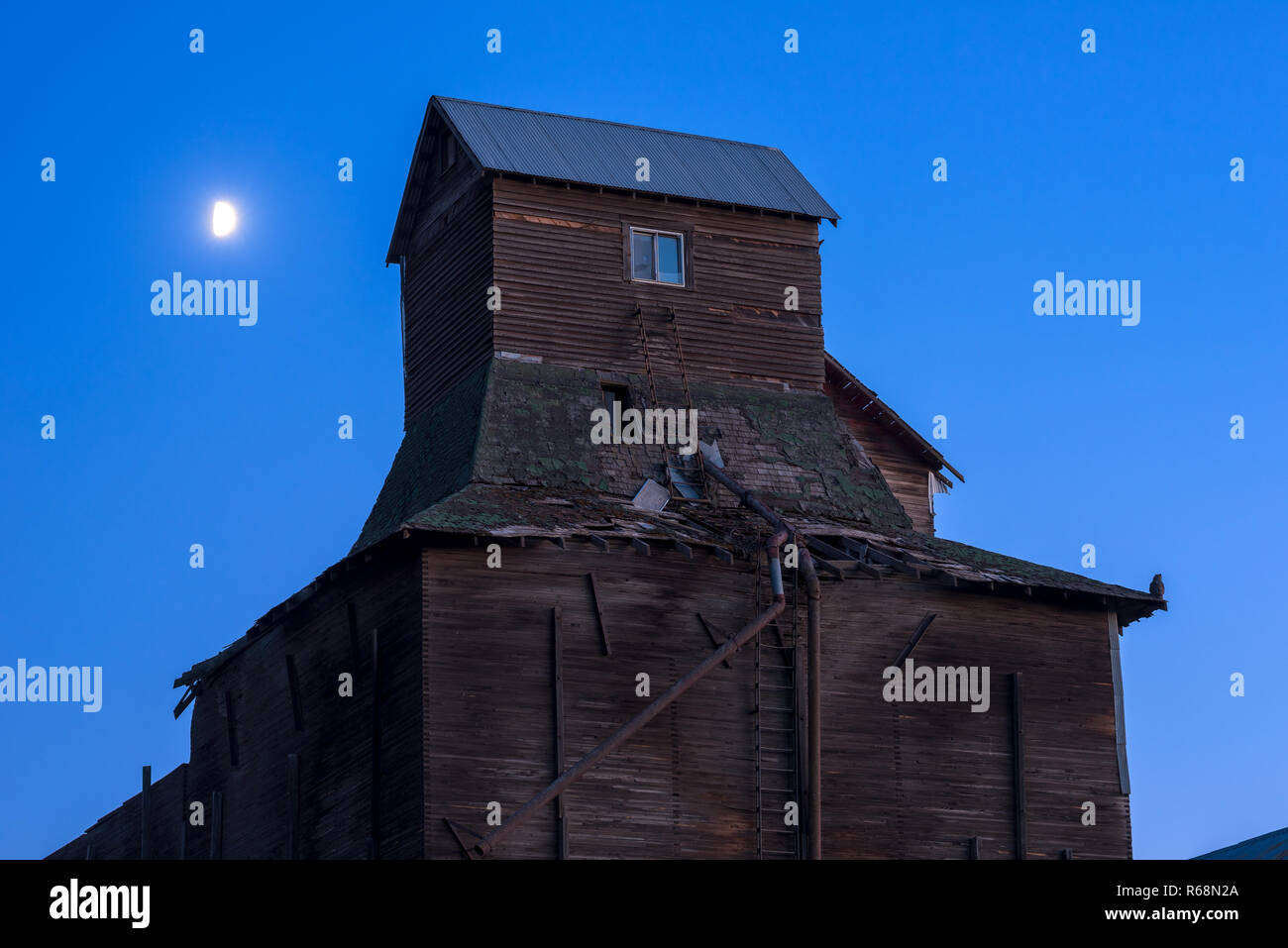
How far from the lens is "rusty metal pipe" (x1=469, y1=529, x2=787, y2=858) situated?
34.1m

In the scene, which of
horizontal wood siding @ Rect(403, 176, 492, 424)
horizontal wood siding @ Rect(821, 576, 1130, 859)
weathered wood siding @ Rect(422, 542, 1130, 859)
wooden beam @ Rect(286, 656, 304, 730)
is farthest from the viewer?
horizontal wood siding @ Rect(403, 176, 492, 424)

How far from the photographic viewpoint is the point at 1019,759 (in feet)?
128

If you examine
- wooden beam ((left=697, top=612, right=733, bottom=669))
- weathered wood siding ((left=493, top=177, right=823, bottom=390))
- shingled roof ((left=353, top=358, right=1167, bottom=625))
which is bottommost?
wooden beam ((left=697, top=612, right=733, bottom=669))

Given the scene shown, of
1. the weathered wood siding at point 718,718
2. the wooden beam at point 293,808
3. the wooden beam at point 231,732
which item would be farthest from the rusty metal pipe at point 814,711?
the wooden beam at point 231,732

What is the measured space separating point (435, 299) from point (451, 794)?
1513 centimetres

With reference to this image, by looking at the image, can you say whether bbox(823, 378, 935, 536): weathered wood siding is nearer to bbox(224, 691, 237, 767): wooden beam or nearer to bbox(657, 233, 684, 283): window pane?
bbox(657, 233, 684, 283): window pane

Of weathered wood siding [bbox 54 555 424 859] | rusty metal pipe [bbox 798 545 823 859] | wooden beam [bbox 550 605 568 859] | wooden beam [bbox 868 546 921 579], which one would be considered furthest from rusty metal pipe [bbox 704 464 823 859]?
weathered wood siding [bbox 54 555 424 859]

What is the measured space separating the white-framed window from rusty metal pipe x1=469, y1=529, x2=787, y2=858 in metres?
8.76

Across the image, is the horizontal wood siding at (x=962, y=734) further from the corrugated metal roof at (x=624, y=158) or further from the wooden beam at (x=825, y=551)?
the corrugated metal roof at (x=624, y=158)

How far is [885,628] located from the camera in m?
38.8

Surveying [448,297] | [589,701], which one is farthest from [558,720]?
[448,297]

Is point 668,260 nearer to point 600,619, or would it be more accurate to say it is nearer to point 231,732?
point 600,619

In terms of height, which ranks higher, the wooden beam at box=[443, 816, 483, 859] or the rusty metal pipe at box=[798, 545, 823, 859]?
the rusty metal pipe at box=[798, 545, 823, 859]
